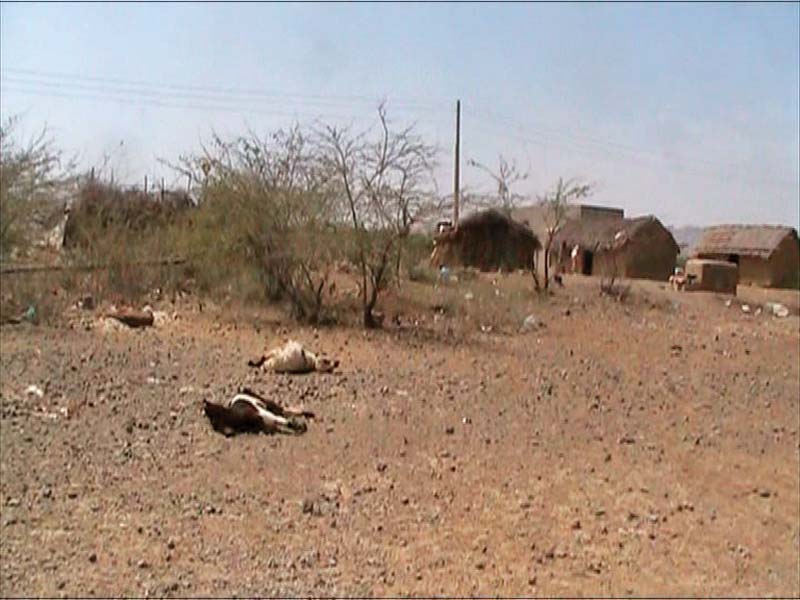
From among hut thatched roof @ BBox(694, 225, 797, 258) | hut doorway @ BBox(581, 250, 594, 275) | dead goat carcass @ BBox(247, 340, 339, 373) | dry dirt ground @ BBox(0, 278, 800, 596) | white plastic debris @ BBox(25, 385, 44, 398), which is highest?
hut thatched roof @ BBox(694, 225, 797, 258)

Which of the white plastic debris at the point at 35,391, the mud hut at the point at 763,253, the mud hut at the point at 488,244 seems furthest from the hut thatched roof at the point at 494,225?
Result: the white plastic debris at the point at 35,391

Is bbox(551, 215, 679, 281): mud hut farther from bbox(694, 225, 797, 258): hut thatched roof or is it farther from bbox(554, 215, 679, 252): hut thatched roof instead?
bbox(694, 225, 797, 258): hut thatched roof

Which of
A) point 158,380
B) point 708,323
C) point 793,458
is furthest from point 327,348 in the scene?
point 708,323

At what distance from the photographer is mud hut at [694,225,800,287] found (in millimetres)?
43156

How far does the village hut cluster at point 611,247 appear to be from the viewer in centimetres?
3725

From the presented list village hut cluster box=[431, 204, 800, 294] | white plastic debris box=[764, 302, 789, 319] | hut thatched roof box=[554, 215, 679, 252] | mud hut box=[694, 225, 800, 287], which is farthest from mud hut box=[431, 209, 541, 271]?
mud hut box=[694, 225, 800, 287]

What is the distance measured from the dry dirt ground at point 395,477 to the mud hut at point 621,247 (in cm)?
2774

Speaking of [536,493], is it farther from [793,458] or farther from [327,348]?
[327,348]

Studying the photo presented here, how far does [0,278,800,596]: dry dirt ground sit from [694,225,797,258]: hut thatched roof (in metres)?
31.9

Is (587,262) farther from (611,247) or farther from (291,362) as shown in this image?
(291,362)

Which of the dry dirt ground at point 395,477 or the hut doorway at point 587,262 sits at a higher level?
the hut doorway at point 587,262

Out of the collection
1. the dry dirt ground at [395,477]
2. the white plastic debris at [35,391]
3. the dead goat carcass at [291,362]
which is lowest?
the dry dirt ground at [395,477]

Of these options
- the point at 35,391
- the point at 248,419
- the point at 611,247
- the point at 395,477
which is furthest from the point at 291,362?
the point at 611,247

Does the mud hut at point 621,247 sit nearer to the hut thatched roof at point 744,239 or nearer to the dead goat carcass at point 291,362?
the hut thatched roof at point 744,239
